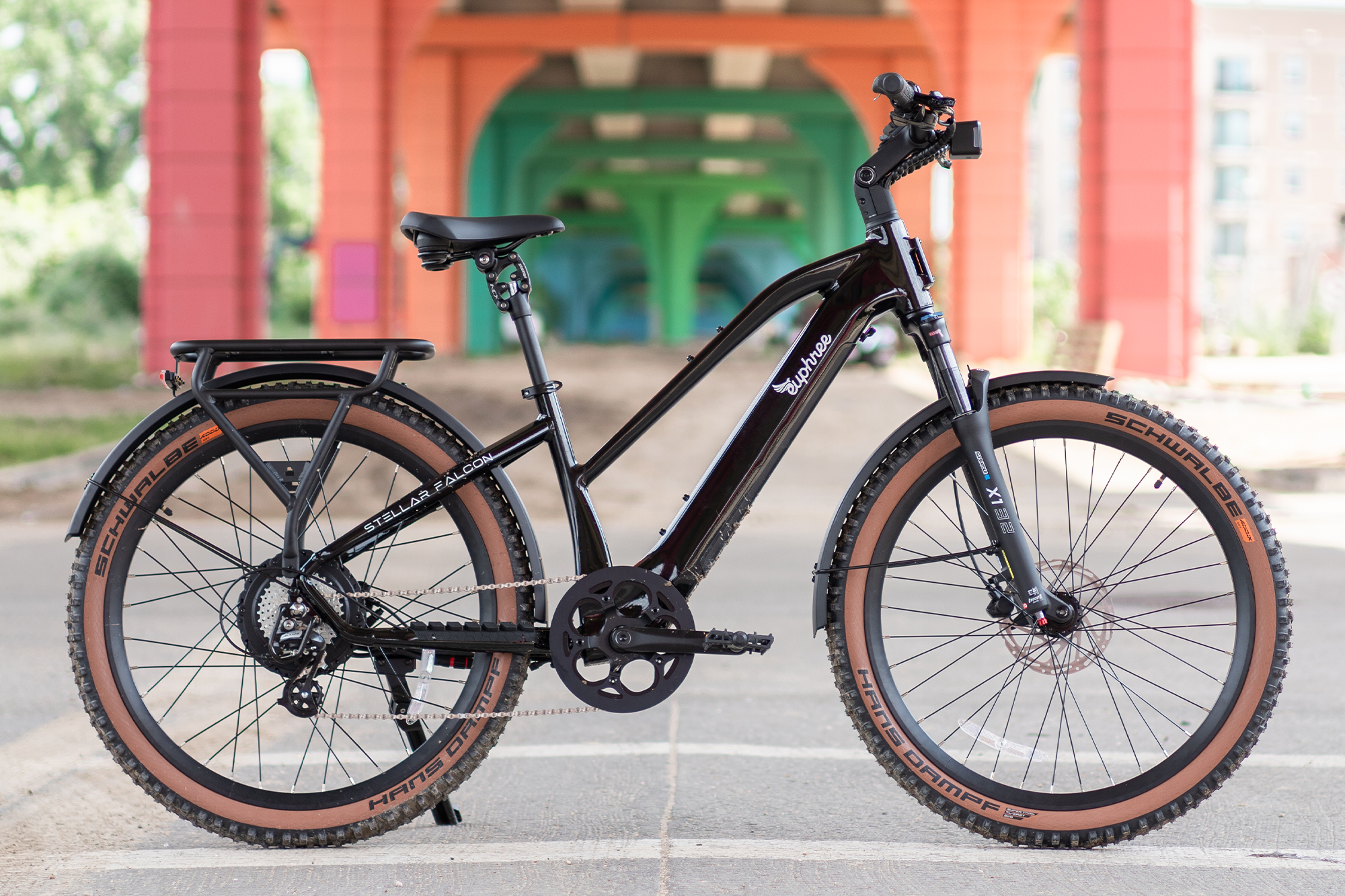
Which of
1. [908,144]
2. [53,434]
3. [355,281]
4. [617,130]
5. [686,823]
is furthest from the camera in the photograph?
[617,130]

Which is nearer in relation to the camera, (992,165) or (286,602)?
(286,602)

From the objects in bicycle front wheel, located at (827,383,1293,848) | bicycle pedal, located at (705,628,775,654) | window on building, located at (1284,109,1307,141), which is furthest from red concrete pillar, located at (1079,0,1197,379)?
window on building, located at (1284,109,1307,141)

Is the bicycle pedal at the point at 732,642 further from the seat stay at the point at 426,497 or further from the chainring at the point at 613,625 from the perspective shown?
the seat stay at the point at 426,497

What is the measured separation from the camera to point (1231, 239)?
74562mm

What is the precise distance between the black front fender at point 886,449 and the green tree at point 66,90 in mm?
54426

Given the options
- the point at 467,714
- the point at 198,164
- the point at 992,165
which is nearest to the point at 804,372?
the point at 467,714

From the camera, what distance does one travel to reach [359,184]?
20625 millimetres

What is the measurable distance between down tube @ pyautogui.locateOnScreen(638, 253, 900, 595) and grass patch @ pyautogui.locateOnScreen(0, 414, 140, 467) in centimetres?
862

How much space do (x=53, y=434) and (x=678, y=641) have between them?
34.5ft

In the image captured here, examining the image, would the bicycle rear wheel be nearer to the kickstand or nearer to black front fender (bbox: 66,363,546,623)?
black front fender (bbox: 66,363,546,623)

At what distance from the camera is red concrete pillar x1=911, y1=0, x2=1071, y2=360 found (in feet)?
70.2

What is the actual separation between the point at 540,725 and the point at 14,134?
183 feet

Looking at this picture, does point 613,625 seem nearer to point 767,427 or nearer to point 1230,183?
point 767,427

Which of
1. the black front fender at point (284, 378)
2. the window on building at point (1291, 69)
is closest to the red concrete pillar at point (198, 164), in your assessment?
the black front fender at point (284, 378)
